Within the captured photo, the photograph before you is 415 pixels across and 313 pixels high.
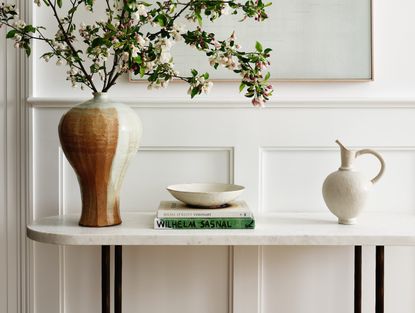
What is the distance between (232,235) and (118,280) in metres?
0.45

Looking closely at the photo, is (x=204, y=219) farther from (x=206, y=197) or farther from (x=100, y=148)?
(x=100, y=148)

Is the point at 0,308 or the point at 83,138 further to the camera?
the point at 0,308

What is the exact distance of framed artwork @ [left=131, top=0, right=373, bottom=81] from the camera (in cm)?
166

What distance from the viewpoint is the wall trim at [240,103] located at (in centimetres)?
164

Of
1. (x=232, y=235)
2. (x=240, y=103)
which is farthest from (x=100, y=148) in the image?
(x=240, y=103)

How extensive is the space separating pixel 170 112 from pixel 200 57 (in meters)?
0.19

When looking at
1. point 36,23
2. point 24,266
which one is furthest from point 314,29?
point 24,266

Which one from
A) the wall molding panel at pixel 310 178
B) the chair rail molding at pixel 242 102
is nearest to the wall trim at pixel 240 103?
the chair rail molding at pixel 242 102

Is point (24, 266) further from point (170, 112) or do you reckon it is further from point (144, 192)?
point (170, 112)

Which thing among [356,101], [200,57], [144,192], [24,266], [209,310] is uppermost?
[200,57]

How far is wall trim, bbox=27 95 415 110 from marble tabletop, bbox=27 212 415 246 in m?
0.40

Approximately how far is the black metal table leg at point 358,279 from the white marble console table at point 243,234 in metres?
0.12

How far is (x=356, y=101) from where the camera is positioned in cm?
166

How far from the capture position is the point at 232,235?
1.30m
